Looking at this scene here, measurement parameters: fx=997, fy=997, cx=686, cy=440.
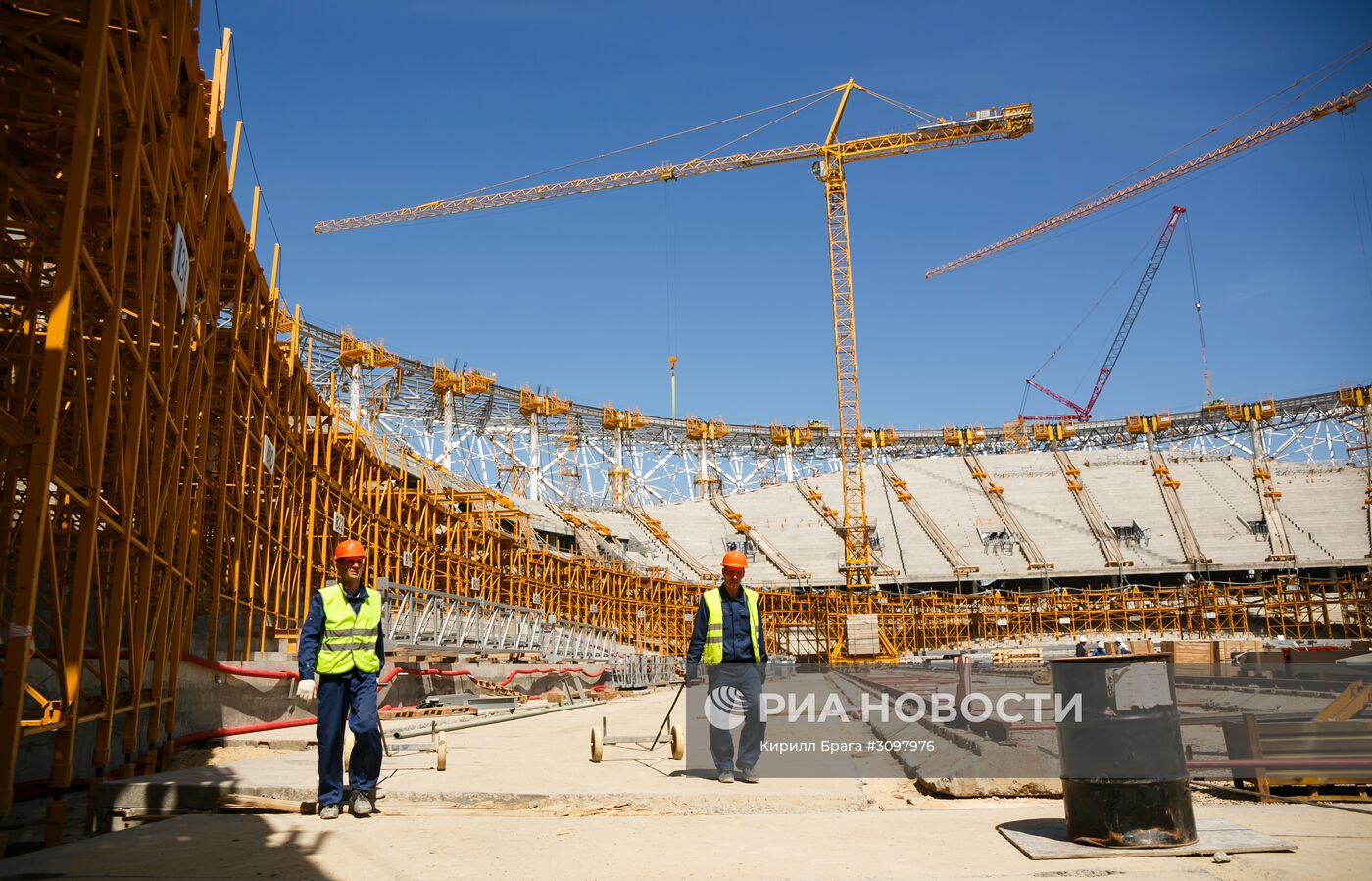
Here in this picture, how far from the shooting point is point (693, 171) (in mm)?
80250

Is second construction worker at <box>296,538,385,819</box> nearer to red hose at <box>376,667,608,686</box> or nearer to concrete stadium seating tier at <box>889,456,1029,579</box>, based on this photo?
red hose at <box>376,667,608,686</box>

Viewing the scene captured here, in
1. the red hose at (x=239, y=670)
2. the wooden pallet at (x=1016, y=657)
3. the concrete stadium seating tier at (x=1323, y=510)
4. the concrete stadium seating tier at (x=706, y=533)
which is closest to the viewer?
the red hose at (x=239, y=670)

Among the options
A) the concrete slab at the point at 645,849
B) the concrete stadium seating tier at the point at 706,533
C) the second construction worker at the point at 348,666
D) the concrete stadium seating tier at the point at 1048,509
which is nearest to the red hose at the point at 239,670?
the second construction worker at the point at 348,666

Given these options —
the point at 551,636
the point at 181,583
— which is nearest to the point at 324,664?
the point at 181,583

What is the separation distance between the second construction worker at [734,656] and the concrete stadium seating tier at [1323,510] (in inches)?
2439

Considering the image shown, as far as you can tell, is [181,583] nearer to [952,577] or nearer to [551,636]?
[551,636]

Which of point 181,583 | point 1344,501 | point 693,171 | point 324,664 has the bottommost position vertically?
point 324,664

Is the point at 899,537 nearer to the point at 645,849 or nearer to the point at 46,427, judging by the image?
the point at 645,849

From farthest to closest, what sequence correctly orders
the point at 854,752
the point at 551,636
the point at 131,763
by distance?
the point at 551,636 → the point at 854,752 → the point at 131,763

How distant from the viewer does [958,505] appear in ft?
236

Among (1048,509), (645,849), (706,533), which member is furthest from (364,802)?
(1048,509)

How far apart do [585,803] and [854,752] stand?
3373 mm

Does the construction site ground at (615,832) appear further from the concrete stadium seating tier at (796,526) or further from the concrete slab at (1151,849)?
the concrete stadium seating tier at (796,526)

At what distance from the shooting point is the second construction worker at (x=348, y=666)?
226 inches
